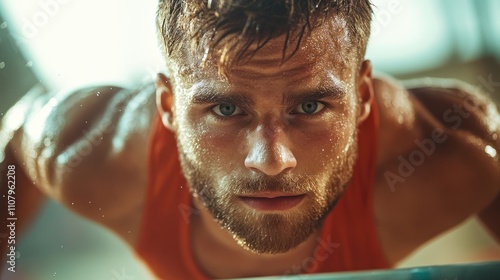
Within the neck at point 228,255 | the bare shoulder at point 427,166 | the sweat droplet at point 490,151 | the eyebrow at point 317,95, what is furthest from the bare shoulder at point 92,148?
the sweat droplet at point 490,151

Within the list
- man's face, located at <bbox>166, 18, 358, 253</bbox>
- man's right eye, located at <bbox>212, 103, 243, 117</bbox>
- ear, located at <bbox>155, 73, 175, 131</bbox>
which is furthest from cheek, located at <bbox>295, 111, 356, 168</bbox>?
ear, located at <bbox>155, 73, 175, 131</bbox>

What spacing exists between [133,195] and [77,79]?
220mm

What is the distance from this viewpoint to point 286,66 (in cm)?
89

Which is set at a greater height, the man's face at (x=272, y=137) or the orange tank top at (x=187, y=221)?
the man's face at (x=272, y=137)

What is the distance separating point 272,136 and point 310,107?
0.26ft

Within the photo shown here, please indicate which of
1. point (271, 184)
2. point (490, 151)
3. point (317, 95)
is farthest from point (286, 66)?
point (490, 151)

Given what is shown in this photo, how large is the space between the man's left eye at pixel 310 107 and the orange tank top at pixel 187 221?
0.12 m

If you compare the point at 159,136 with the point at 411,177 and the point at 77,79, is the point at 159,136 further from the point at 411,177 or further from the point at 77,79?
the point at 411,177

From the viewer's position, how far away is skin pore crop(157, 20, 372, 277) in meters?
0.90

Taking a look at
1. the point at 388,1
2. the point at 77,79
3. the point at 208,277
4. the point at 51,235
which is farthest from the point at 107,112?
the point at 388,1

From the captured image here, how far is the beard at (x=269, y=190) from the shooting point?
3.09ft

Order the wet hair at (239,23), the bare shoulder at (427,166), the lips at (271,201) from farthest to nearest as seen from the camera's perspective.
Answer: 1. the bare shoulder at (427,166)
2. the lips at (271,201)
3. the wet hair at (239,23)

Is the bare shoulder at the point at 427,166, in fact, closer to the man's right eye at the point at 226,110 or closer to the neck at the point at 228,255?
the neck at the point at 228,255

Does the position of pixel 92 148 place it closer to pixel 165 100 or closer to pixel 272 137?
pixel 165 100
